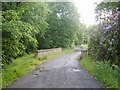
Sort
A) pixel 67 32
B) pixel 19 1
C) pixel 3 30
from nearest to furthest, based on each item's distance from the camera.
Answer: pixel 3 30
pixel 19 1
pixel 67 32

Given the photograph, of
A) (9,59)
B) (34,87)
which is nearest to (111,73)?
(34,87)

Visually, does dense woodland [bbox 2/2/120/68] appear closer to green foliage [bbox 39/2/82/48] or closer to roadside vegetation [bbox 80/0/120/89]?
roadside vegetation [bbox 80/0/120/89]

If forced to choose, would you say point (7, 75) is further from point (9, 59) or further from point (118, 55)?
point (118, 55)

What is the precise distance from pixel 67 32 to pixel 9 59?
24.6 m

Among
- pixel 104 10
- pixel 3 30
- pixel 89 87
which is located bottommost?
pixel 89 87

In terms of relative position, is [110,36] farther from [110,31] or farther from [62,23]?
[62,23]

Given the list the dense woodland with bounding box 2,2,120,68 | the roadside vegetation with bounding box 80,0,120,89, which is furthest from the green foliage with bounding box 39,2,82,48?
the roadside vegetation with bounding box 80,0,120,89

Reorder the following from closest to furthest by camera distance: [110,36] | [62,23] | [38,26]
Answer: [110,36] → [38,26] → [62,23]

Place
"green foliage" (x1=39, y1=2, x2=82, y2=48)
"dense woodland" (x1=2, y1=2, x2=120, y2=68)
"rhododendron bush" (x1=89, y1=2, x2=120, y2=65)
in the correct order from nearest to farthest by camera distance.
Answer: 1. "rhododendron bush" (x1=89, y1=2, x2=120, y2=65)
2. "dense woodland" (x1=2, y1=2, x2=120, y2=68)
3. "green foliage" (x1=39, y1=2, x2=82, y2=48)

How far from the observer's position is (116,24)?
9398mm

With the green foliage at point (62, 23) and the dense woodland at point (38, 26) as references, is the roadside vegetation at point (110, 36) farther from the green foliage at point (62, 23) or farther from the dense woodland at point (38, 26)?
the green foliage at point (62, 23)

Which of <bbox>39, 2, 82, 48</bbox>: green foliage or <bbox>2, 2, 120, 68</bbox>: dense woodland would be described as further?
<bbox>39, 2, 82, 48</bbox>: green foliage

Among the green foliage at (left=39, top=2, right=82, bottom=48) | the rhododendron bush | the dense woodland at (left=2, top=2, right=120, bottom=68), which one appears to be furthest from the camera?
the green foliage at (left=39, top=2, right=82, bottom=48)

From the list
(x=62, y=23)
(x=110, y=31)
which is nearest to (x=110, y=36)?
(x=110, y=31)
